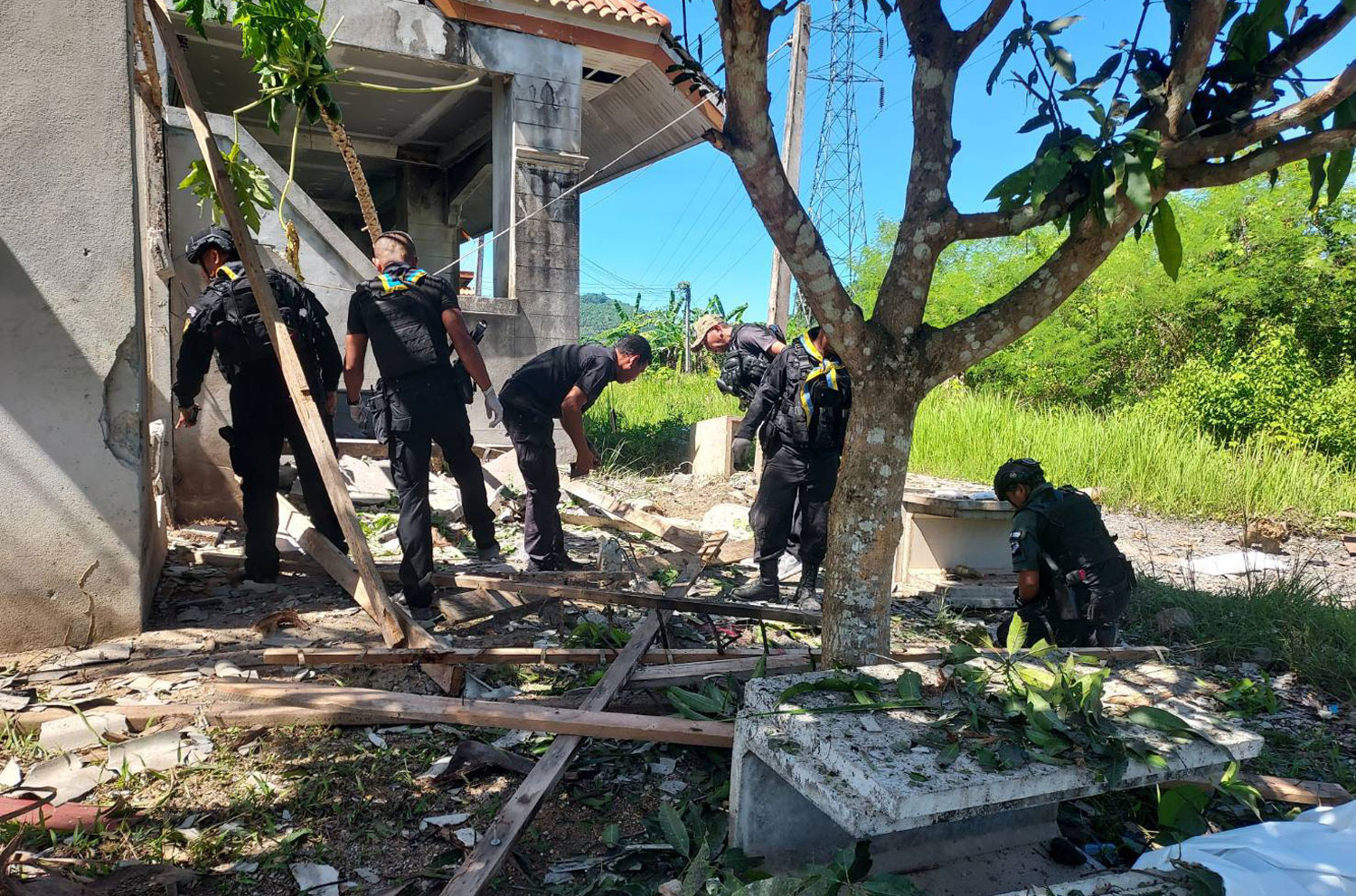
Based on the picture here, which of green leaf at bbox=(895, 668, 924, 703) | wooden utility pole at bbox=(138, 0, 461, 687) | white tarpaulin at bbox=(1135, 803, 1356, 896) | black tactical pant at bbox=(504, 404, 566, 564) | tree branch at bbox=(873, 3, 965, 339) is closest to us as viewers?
white tarpaulin at bbox=(1135, 803, 1356, 896)

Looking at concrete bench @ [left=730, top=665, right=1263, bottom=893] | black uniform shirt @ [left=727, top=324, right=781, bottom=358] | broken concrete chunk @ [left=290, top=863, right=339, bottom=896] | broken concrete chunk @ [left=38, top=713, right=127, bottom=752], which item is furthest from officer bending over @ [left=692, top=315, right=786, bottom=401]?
broken concrete chunk @ [left=290, top=863, right=339, bottom=896]

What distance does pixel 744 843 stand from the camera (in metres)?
2.49

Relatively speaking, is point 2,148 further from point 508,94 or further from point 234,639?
point 508,94

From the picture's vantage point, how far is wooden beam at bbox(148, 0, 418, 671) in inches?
143

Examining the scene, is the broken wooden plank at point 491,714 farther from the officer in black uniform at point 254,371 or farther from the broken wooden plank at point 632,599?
the officer in black uniform at point 254,371

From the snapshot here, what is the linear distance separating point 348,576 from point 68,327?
1.62 m

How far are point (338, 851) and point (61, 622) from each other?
6.91ft

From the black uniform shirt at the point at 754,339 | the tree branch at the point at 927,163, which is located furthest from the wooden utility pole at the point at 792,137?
the tree branch at the point at 927,163

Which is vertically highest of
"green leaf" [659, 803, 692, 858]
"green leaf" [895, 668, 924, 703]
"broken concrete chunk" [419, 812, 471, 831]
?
"green leaf" [895, 668, 924, 703]

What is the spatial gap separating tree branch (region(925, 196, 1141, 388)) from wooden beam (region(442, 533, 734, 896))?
1.50 m

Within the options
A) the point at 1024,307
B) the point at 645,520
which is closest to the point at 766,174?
the point at 1024,307

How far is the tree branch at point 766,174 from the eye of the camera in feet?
8.80

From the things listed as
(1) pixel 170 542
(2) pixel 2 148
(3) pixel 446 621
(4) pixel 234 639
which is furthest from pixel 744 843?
(1) pixel 170 542

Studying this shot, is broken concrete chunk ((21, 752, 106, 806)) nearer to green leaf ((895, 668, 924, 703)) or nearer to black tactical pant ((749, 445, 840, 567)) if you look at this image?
green leaf ((895, 668, 924, 703))
